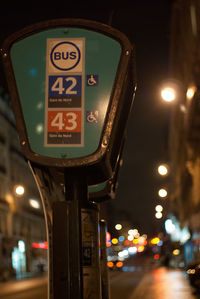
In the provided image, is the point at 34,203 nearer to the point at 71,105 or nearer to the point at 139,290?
the point at 139,290

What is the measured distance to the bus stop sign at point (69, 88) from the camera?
335 cm

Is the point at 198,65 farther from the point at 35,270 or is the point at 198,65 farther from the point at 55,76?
the point at 35,270

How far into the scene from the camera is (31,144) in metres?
3.40

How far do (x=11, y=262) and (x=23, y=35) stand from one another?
4961cm

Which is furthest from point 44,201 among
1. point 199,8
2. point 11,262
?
point 11,262

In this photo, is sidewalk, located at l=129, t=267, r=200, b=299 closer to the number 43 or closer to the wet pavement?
the wet pavement

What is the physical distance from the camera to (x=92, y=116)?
3.40 meters

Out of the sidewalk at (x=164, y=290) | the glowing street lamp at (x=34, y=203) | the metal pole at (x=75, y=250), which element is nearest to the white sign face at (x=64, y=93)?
the metal pole at (x=75, y=250)

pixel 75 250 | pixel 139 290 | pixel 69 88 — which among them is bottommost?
pixel 139 290

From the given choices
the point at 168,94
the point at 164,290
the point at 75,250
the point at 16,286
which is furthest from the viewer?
the point at 16,286

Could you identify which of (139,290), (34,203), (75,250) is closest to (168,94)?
(75,250)

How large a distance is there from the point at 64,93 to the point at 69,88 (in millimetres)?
50

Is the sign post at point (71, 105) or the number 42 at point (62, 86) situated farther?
the number 42 at point (62, 86)

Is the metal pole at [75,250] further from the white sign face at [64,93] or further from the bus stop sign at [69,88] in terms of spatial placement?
the white sign face at [64,93]
